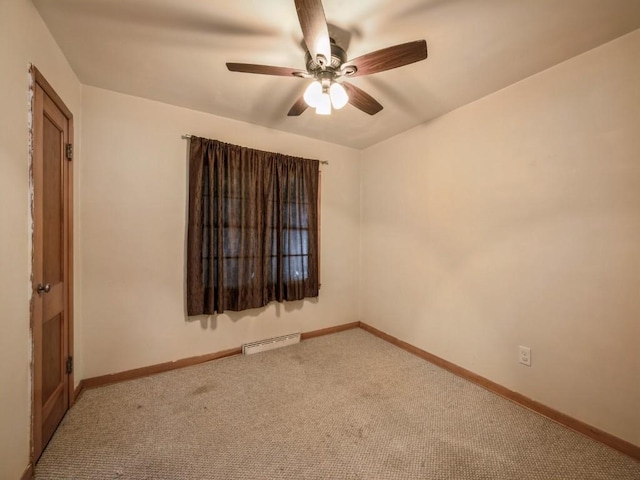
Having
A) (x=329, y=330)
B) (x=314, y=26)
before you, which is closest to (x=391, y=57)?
(x=314, y=26)

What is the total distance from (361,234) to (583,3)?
2653mm

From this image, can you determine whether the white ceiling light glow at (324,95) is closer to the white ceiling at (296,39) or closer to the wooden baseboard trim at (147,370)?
the white ceiling at (296,39)

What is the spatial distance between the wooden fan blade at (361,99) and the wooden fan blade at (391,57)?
109 millimetres

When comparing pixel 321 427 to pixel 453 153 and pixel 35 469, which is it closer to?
pixel 35 469

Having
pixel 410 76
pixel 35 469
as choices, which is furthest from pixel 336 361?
pixel 410 76

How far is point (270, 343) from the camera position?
289 cm

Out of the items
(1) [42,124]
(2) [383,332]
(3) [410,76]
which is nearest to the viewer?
(1) [42,124]

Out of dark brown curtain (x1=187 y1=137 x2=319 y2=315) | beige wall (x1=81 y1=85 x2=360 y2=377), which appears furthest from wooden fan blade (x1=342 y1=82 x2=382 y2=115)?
beige wall (x1=81 y1=85 x2=360 y2=377)

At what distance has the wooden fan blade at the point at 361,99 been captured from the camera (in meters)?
1.69

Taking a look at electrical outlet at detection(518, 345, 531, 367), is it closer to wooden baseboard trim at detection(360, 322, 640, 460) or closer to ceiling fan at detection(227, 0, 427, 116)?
wooden baseboard trim at detection(360, 322, 640, 460)

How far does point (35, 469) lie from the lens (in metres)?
1.38

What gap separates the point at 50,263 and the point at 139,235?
0.71 m

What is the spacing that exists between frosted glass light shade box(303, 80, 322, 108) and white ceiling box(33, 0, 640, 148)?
Result: 311 millimetres

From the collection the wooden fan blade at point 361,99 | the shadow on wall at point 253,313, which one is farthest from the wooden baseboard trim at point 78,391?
the wooden fan blade at point 361,99
